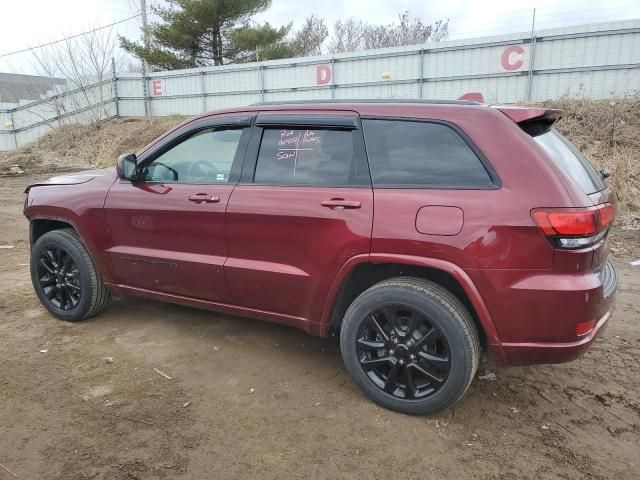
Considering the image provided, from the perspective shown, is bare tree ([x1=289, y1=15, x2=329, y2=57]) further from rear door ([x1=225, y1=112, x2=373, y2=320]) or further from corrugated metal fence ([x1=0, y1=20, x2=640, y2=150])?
rear door ([x1=225, y1=112, x2=373, y2=320])

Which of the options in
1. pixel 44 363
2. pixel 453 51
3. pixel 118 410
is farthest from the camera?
pixel 453 51

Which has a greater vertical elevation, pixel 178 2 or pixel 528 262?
pixel 178 2

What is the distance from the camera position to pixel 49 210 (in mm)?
4117

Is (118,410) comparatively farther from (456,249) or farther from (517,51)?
(517,51)

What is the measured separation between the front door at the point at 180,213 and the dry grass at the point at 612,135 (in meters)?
7.27

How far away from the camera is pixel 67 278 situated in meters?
4.20

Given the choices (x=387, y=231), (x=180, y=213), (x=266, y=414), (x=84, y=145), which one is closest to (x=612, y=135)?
(x=387, y=231)

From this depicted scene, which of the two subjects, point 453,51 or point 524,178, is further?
point 453,51

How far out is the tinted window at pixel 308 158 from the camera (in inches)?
119

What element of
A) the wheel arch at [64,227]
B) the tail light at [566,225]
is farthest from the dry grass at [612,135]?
the wheel arch at [64,227]

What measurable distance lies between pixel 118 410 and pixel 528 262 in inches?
95.0

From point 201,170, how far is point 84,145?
17981 millimetres

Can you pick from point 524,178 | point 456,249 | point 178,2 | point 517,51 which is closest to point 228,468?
point 456,249

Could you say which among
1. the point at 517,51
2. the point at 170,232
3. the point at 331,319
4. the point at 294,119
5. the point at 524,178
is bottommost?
the point at 331,319
